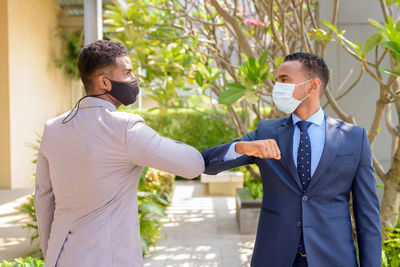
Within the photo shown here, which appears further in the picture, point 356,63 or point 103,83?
point 356,63

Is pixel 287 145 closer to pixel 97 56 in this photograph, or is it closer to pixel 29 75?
pixel 97 56

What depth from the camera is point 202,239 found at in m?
5.75

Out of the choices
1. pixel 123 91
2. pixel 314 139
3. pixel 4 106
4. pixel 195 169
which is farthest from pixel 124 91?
pixel 4 106

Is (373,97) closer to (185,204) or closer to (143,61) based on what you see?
(143,61)

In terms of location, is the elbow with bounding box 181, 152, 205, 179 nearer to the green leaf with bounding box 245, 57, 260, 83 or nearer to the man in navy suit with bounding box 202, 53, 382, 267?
the man in navy suit with bounding box 202, 53, 382, 267

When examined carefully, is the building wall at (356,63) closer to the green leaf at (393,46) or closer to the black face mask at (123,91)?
the green leaf at (393,46)

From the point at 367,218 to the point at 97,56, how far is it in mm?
1201

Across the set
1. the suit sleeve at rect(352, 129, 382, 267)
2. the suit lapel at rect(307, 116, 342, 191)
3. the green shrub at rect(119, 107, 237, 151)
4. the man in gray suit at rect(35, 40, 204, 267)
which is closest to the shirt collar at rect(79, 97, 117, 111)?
the man in gray suit at rect(35, 40, 204, 267)

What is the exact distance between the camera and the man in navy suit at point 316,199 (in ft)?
6.50

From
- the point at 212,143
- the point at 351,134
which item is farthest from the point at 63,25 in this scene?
the point at 351,134

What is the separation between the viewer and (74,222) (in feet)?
5.53

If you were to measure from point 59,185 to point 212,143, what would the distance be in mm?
10791

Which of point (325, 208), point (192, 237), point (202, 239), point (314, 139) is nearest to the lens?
point (325, 208)

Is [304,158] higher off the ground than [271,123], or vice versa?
[271,123]
